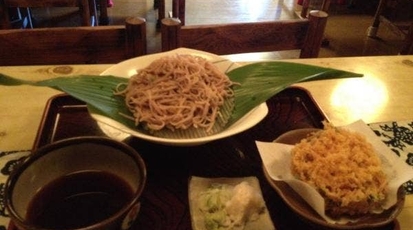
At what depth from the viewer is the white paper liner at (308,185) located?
0.75 m

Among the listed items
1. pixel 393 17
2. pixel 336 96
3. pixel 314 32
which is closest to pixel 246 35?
pixel 314 32

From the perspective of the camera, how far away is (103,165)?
2.52ft

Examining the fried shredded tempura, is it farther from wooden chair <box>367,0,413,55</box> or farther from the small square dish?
wooden chair <box>367,0,413,55</box>

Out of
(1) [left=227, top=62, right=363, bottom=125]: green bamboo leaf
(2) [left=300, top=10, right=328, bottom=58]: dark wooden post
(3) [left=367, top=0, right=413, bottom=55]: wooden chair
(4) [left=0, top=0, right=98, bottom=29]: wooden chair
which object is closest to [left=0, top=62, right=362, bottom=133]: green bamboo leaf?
(1) [left=227, top=62, right=363, bottom=125]: green bamboo leaf

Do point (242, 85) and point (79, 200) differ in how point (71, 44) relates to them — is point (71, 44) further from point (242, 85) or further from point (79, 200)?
point (79, 200)

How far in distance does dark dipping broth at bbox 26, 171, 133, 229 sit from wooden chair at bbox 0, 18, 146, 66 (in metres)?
0.64

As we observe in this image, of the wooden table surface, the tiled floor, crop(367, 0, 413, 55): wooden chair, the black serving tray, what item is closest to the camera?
the black serving tray

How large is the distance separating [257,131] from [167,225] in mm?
401

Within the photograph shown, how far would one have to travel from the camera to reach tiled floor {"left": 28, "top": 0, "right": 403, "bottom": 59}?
3.55 metres

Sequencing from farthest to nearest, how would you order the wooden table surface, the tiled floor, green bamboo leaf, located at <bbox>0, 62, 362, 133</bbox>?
the tiled floor, the wooden table surface, green bamboo leaf, located at <bbox>0, 62, 362, 133</bbox>

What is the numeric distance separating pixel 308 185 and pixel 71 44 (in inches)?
36.9

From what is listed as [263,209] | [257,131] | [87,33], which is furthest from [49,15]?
[263,209]

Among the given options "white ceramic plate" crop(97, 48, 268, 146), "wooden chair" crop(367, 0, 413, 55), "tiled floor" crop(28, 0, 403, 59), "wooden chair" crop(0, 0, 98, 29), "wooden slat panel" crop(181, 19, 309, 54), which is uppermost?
"wooden slat panel" crop(181, 19, 309, 54)

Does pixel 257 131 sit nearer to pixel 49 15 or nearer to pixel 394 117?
pixel 394 117
